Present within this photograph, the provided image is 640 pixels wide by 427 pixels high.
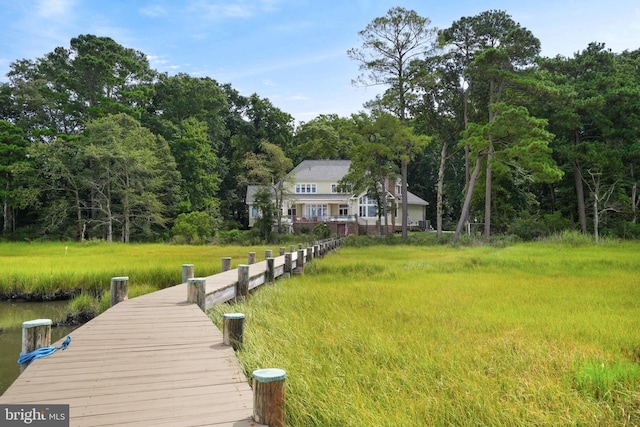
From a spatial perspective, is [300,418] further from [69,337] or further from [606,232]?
[606,232]

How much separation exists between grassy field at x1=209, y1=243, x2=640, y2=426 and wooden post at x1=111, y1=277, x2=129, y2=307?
5.30 feet

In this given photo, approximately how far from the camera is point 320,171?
47625mm

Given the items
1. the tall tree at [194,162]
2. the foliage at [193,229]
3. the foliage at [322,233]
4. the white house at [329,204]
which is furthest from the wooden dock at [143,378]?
the white house at [329,204]

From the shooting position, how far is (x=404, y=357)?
4.59 metres

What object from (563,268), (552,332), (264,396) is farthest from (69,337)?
(563,268)

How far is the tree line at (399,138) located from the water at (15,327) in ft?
70.8

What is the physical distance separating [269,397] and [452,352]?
2.81 meters

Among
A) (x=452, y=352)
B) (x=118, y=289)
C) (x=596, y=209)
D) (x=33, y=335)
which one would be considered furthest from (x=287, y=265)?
(x=596, y=209)

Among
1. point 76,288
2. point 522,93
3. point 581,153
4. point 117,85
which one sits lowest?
point 76,288

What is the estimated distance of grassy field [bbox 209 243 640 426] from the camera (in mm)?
3414

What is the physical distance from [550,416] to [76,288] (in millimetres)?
12831

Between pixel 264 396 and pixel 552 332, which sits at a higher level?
pixel 264 396

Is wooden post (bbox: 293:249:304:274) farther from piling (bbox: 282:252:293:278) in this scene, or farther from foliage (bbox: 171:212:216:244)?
foliage (bbox: 171:212:216:244)

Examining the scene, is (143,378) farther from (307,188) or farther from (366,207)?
(307,188)
